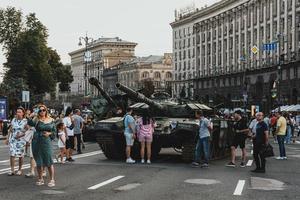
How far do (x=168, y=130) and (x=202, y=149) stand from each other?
5.00 ft

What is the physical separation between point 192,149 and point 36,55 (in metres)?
57.9

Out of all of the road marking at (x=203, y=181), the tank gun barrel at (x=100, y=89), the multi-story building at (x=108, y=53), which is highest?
the multi-story building at (x=108, y=53)

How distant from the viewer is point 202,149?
18.8 m

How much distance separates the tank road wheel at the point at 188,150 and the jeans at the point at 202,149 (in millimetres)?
781

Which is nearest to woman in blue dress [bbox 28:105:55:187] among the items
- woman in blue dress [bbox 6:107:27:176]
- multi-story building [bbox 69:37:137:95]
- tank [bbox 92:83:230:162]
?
woman in blue dress [bbox 6:107:27:176]

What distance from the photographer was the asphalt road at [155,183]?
12188 millimetres

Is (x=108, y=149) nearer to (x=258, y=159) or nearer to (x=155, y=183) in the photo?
(x=258, y=159)

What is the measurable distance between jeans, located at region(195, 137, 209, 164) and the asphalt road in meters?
0.41

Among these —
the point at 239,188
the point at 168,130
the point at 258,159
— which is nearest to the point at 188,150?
the point at 168,130

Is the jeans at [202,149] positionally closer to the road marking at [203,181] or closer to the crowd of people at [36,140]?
the road marking at [203,181]

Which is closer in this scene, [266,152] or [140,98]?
[266,152]

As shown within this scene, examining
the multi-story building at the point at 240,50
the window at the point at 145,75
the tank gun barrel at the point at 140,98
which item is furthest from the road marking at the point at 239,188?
the window at the point at 145,75

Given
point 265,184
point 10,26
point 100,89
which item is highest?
point 10,26

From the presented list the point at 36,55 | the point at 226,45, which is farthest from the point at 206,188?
the point at 226,45
